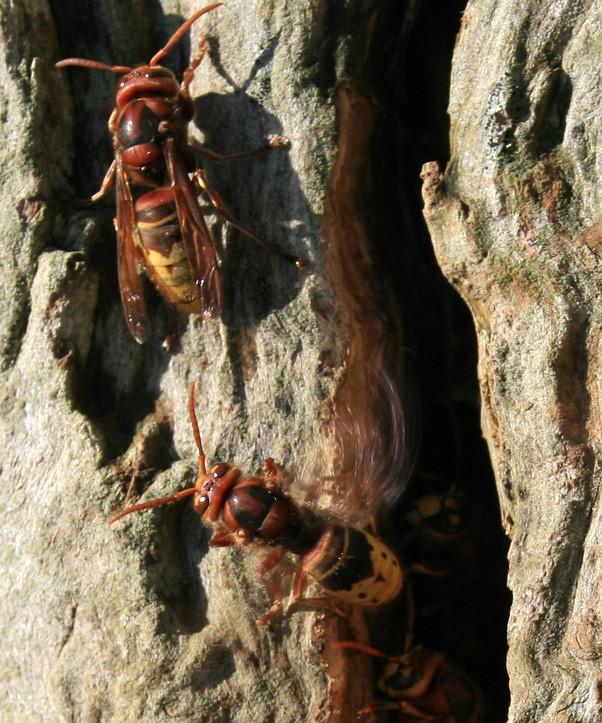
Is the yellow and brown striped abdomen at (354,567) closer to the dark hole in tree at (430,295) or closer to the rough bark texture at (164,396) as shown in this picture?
the rough bark texture at (164,396)

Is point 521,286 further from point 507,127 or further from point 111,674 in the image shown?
point 111,674

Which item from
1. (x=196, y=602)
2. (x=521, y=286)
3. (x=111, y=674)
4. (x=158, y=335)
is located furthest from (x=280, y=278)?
(x=111, y=674)

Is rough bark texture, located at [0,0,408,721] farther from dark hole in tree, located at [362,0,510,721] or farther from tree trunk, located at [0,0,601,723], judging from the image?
dark hole in tree, located at [362,0,510,721]

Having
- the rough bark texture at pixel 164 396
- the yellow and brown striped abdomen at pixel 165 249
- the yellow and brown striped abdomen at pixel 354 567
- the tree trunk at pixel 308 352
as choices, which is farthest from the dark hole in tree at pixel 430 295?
the yellow and brown striped abdomen at pixel 165 249

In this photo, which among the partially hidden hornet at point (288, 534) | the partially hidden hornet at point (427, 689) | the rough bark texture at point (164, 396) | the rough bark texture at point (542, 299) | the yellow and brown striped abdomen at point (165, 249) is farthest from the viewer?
the yellow and brown striped abdomen at point (165, 249)

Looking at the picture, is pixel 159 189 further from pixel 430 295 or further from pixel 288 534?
pixel 288 534

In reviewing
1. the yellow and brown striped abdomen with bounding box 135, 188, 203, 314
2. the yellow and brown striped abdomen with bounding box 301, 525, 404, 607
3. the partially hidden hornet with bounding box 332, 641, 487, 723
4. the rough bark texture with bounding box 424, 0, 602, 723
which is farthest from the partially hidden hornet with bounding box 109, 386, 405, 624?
the rough bark texture with bounding box 424, 0, 602, 723
